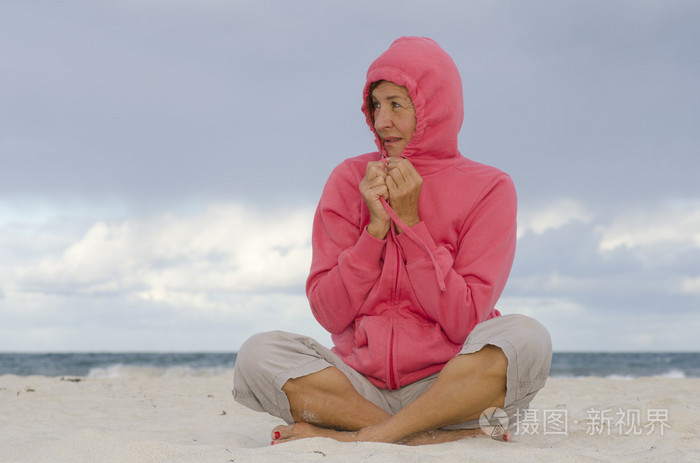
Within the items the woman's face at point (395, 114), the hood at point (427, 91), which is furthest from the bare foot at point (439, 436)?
the woman's face at point (395, 114)

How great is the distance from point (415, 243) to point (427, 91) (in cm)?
75

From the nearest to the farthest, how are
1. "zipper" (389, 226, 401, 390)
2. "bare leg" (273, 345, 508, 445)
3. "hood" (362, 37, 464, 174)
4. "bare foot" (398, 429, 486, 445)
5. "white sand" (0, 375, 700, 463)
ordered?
"white sand" (0, 375, 700, 463), "bare leg" (273, 345, 508, 445), "bare foot" (398, 429, 486, 445), "zipper" (389, 226, 401, 390), "hood" (362, 37, 464, 174)

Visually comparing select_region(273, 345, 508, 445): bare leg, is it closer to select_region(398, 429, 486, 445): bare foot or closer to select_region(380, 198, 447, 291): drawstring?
select_region(398, 429, 486, 445): bare foot

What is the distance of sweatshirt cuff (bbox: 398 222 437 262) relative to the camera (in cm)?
282

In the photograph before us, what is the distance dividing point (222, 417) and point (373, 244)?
2.48m

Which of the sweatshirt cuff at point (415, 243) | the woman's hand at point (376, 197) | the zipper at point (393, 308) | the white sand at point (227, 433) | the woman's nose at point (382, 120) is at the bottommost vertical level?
the white sand at point (227, 433)

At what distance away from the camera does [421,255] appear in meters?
2.82

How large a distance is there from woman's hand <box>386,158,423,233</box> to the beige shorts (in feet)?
1.91

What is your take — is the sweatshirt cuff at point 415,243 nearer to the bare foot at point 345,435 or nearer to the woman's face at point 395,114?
the woman's face at point 395,114

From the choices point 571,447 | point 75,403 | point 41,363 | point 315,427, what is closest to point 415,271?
point 315,427

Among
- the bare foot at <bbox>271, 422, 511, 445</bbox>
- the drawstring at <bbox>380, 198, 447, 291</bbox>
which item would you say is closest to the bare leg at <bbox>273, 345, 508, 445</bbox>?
the bare foot at <bbox>271, 422, 511, 445</bbox>

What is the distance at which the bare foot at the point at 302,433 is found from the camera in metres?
2.74

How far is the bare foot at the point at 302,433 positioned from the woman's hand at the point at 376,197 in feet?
Result: 2.86

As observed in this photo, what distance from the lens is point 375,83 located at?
10.4ft
